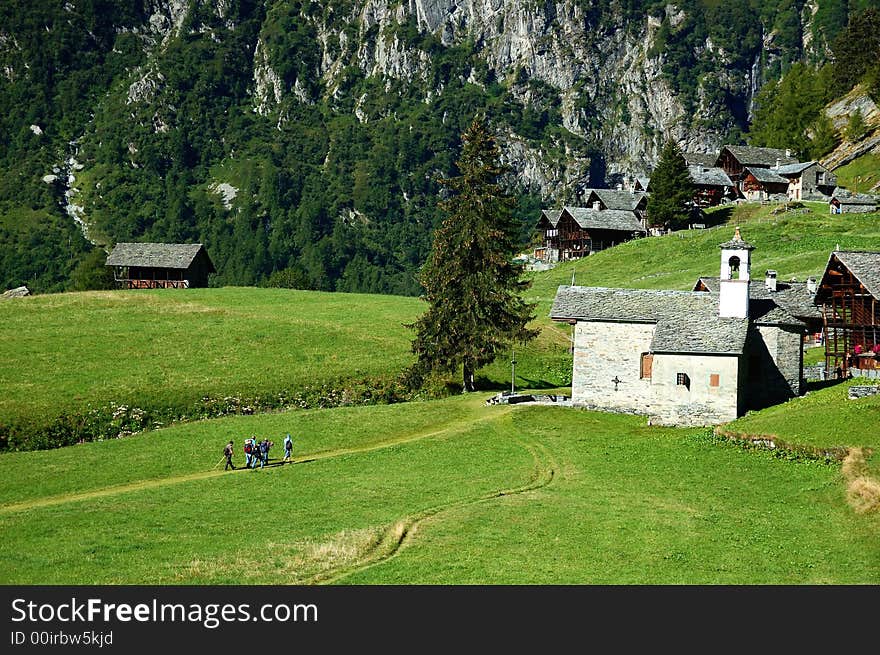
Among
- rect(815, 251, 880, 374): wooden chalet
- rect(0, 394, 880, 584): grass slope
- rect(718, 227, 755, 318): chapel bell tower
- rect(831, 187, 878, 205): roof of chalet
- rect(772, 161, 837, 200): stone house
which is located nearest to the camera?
rect(0, 394, 880, 584): grass slope

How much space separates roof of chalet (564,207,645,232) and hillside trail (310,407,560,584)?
271 ft

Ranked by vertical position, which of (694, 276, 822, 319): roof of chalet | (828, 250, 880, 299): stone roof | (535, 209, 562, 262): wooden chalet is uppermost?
(535, 209, 562, 262): wooden chalet

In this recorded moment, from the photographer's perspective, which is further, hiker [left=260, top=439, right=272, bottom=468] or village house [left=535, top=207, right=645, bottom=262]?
village house [left=535, top=207, right=645, bottom=262]

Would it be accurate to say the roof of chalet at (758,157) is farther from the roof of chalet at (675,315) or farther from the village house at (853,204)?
the roof of chalet at (675,315)

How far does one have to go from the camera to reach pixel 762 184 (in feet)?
461

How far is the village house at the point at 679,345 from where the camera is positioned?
5869cm

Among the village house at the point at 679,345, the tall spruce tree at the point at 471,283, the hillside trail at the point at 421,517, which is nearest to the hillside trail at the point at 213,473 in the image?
the hillside trail at the point at 421,517

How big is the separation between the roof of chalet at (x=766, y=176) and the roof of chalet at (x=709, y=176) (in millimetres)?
2950

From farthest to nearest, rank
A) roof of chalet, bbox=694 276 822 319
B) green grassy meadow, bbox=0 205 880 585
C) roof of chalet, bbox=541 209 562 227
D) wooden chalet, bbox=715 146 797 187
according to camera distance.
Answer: wooden chalet, bbox=715 146 797 187 < roof of chalet, bbox=541 209 562 227 < roof of chalet, bbox=694 276 822 319 < green grassy meadow, bbox=0 205 880 585

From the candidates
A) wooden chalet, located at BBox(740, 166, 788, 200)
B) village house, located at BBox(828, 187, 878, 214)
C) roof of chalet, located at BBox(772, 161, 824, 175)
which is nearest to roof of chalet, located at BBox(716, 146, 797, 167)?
wooden chalet, located at BBox(740, 166, 788, 200)

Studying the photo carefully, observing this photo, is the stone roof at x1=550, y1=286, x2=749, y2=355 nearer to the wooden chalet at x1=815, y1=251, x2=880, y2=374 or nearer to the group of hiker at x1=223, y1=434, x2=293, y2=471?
the wooden chalet at x1=815, y1=251, x2=880, y2=374

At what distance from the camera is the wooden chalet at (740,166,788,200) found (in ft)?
456

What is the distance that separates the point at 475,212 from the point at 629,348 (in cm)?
1562

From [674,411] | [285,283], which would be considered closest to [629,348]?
[674,411]
